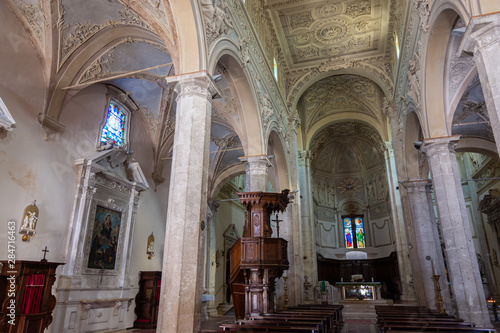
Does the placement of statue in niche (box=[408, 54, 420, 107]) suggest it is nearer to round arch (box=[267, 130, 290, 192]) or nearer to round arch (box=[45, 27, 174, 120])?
round arch (box=[267, 130, 290, 192])

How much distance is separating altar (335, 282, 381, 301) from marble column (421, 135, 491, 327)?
8.76m

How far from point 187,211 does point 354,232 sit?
20.7 m

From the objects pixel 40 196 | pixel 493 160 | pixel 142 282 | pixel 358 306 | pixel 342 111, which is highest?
pixel 342 111

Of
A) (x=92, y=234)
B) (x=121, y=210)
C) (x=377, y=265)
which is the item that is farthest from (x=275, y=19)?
(x=377, y=265)

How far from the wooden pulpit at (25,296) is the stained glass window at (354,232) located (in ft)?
66.4

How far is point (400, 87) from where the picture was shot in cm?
1234

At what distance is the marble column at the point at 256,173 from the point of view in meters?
9.83

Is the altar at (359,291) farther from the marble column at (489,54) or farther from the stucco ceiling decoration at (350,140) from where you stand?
the marble column at (489,54)

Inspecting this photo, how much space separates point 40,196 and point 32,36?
3.96 m

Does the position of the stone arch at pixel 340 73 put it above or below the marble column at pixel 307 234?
above

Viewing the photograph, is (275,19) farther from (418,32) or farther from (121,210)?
(121,210)

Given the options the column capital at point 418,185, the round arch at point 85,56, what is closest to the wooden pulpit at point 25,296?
the round arch at point 85,56

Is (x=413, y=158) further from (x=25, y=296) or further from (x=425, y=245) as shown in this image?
(x=25, y=296)

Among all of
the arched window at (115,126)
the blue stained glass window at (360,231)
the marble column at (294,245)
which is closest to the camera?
the arched window at (115,126)
